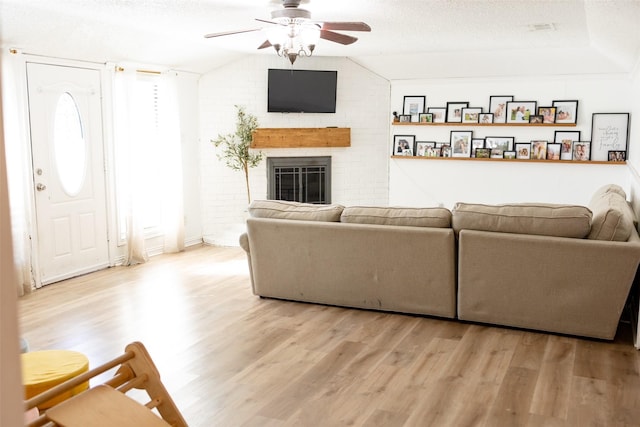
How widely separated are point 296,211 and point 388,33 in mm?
2264

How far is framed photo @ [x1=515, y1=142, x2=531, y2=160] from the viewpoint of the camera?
24.3 feet

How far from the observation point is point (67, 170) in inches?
229

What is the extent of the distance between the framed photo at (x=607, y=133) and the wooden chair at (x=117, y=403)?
20.9 feet

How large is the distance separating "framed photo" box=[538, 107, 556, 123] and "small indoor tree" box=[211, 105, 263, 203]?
350cm

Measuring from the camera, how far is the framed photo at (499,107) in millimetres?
7449

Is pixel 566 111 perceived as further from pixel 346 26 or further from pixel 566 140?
pixel 346 26

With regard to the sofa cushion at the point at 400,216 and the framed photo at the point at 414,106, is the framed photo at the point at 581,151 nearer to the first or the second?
the framed photo at the point at 414,106

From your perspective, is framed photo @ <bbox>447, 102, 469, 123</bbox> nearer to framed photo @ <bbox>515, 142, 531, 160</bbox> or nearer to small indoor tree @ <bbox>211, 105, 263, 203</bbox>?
framed photo @ <bbox>515, 142, 531, 160</bbox>

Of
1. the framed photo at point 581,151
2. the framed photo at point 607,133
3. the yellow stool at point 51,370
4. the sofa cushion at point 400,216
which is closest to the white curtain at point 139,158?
the sofa cushion at point 400,216

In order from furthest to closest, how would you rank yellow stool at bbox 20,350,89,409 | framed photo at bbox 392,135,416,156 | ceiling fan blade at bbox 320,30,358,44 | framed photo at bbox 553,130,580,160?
framed photo at bbox 392,135,416,156 → framed photo at bbox 553,130,580,160 → ceiling fan blade at bbox 320,30,358,44 → yellow stool at bbox 20,350,89,409

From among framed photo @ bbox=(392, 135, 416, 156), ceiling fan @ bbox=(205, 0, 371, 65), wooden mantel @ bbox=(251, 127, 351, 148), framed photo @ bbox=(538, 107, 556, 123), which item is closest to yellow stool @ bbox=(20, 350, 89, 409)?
ceiling fan @ bbox=(205, 0, 371, 65)

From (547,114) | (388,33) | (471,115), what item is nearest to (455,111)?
(471,115)

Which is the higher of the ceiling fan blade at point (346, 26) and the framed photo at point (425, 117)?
the ceiling fan blade at point (346, 26)

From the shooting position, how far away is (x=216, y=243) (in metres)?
7.53
